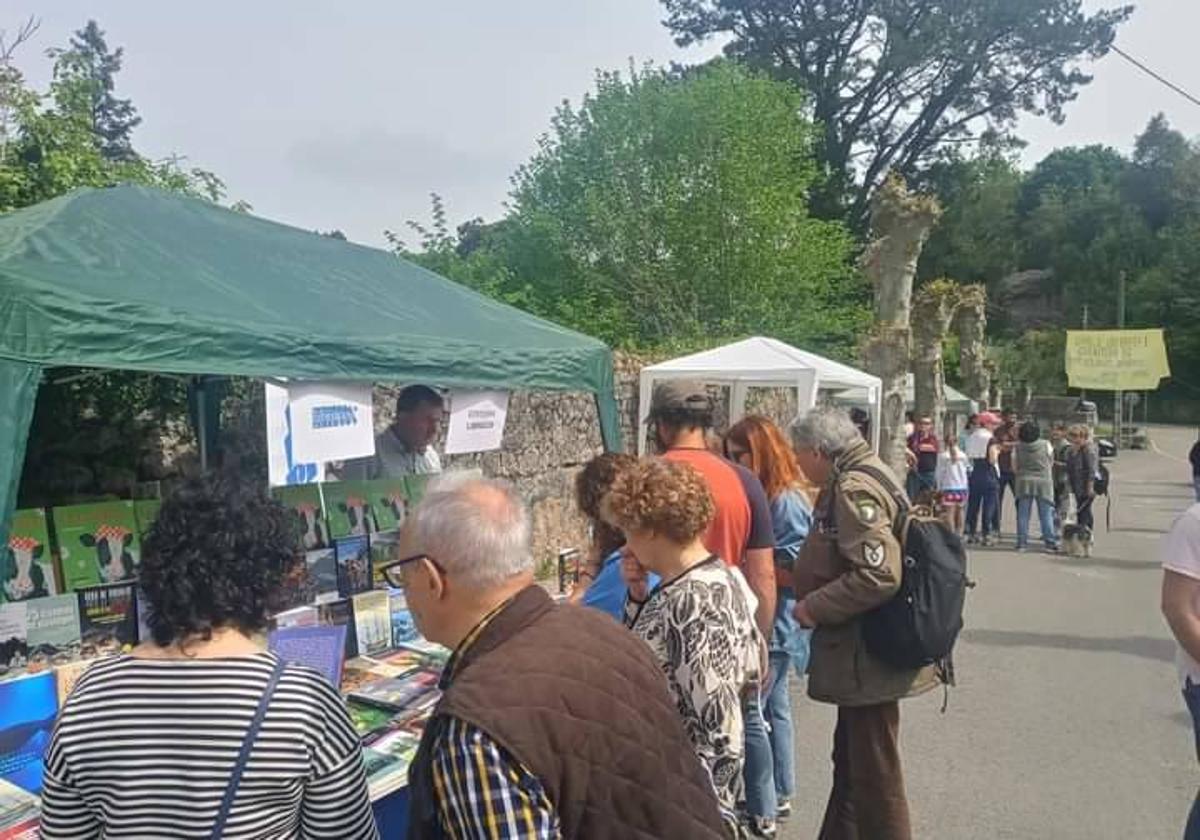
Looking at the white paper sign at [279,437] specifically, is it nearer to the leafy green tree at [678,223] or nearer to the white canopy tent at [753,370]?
the white canopy tent at [753,370]

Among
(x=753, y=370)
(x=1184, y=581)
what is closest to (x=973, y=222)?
(x=753, y=370)

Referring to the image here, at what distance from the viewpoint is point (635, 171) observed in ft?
68.4

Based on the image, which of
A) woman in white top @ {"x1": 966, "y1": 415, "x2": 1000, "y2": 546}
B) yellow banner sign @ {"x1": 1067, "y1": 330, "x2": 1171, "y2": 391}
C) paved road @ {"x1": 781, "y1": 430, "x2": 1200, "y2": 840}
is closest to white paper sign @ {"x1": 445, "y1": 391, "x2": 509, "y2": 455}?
paved road @ {"x1": 781, "y1": 430, "x2": 1200, "y2": 840}

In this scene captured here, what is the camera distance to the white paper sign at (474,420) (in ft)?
13.8

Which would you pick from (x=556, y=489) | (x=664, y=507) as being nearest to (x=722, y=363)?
(x=556, y=489)

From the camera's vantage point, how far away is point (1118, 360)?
2466 centimetres

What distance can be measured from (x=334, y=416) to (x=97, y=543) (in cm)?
82

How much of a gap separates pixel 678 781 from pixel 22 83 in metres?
6.42

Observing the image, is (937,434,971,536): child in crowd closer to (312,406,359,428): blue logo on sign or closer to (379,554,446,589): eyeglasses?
(312,406,359,428): blue logo on sign

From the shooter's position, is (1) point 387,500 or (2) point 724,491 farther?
(1) point 387,500

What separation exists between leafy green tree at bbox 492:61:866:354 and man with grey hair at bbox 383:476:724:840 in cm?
1678

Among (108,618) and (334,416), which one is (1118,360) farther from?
(108,618)

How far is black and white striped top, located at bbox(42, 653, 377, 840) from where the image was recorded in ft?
5.02

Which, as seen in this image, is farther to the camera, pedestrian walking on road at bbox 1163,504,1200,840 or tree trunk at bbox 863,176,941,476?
tree trunk at bbox 863,176,941,476
